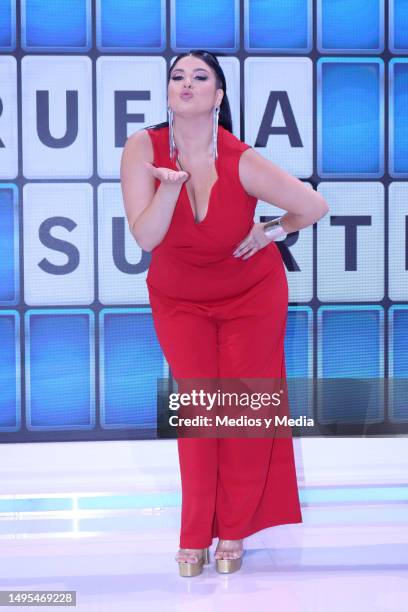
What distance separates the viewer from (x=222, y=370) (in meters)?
1.94

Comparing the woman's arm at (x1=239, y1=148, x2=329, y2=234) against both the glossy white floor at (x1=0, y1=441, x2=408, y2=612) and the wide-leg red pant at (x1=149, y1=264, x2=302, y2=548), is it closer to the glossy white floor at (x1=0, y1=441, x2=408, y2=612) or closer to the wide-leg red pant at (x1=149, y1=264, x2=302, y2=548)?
the wide-leg red pant at (x1=149, y1=264, x2=302, y2=548)

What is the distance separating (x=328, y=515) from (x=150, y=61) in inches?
69.5

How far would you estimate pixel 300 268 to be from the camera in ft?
10.0

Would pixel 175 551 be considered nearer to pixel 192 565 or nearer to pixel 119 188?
pixel 192 565

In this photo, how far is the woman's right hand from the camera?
168cm

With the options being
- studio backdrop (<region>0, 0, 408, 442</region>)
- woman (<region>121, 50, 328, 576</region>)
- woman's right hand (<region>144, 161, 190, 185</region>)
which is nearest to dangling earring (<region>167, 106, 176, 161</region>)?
woman (<region>121, 50, 328, 576</region>)

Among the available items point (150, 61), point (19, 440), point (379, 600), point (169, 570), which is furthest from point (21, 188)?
point (379, 600)

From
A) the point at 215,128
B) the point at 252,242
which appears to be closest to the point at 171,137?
the point at 215,128

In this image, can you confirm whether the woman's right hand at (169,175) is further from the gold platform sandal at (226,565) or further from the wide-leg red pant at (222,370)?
the gold platform sandal at (226,565)

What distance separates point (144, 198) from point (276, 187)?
32cm

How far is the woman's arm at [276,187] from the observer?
185 cm

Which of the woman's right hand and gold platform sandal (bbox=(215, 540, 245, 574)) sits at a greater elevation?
the woman's right hand
